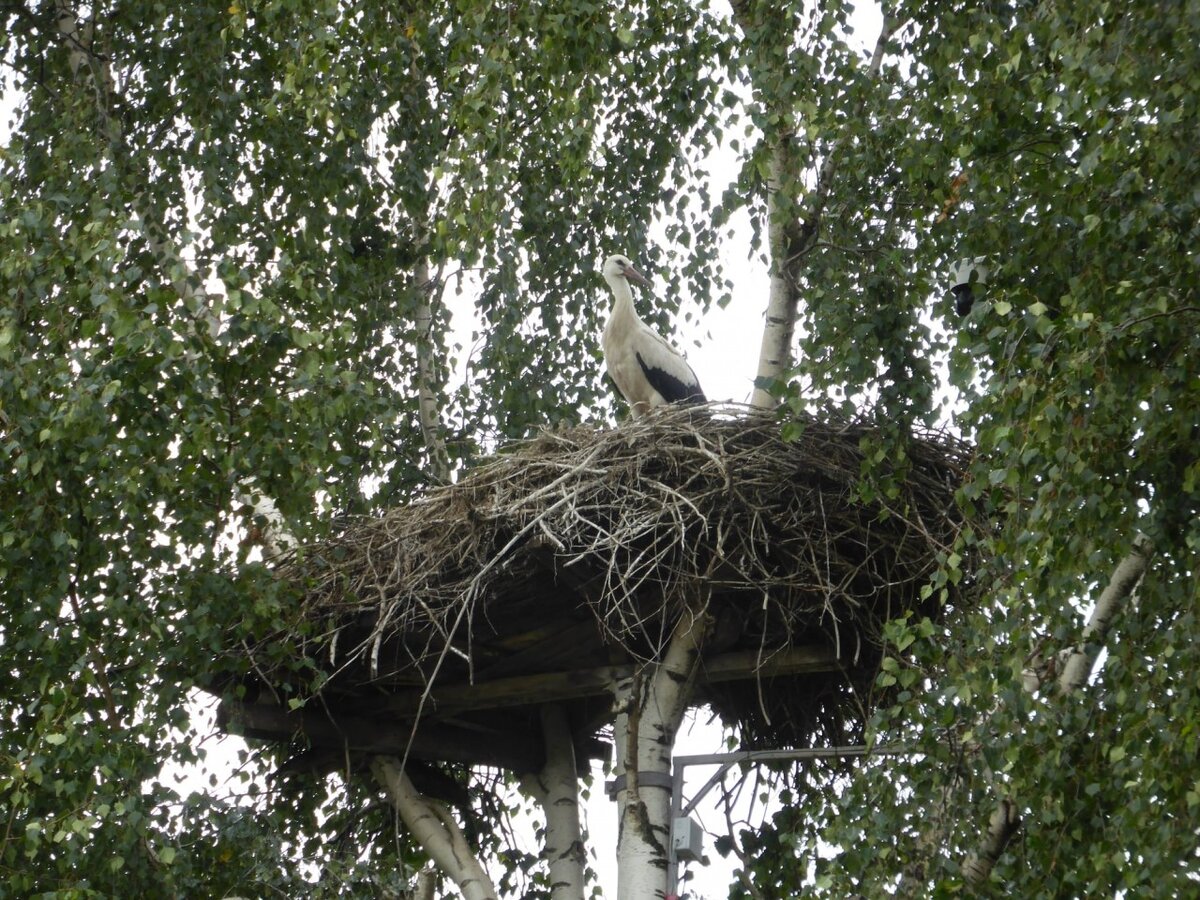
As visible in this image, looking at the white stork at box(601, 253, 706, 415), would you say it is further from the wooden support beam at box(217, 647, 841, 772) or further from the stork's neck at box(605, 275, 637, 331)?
the wooden support beam at box(217, 647, 841, 772)

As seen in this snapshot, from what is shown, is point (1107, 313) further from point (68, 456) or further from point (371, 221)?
point (371, 221)

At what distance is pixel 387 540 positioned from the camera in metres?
7.57

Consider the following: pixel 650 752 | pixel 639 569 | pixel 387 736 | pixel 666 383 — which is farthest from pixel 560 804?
pixel 666 383

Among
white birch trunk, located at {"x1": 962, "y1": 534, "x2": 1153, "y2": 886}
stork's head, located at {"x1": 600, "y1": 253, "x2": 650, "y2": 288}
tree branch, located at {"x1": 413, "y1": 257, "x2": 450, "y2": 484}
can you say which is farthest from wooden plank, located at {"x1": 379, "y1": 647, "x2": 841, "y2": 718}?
stork's head, located at {"x1": 600, "y1": 253, "x2": 650, "y2": 288}

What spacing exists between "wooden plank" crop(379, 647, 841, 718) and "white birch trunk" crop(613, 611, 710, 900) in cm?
15

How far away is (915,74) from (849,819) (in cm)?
300

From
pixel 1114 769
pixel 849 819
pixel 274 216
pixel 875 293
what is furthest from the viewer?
pixel 274 216

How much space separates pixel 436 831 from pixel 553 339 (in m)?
2.97

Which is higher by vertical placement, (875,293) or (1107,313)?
(875,293)

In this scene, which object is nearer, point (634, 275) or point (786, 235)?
point (786, 235)

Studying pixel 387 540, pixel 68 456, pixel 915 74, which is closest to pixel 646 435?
pixel 387 540

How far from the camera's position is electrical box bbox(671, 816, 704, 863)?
275 inches

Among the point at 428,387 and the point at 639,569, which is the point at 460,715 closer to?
the point at 639,569

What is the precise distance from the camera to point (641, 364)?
9.12 meters
